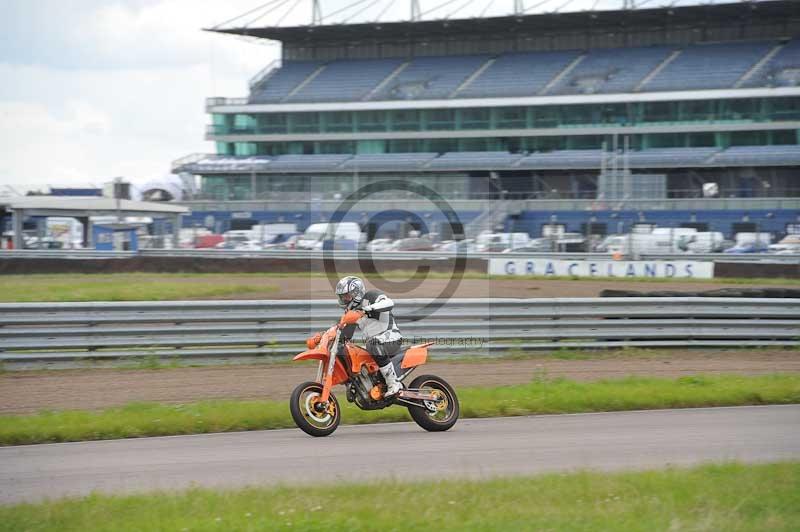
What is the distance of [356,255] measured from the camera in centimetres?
3250

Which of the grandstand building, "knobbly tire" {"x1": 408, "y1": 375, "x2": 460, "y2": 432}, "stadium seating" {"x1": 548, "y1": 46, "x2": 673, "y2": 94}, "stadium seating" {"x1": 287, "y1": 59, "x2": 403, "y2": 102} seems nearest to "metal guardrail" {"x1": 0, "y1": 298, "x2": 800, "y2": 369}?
"knobbly tire" {"x1": 408, "y1": 375, "x2": 460, "y2": 432}

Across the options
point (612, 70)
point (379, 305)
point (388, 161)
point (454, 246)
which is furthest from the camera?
point (388, 161)

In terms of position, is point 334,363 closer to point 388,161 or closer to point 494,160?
point 494,160

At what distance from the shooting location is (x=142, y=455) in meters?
8.56

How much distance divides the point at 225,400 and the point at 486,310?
512 centimetres

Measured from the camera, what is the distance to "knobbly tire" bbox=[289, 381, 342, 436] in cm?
902

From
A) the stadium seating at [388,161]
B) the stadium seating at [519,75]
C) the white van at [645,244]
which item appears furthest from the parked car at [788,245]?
the stadium seating at [519,75]

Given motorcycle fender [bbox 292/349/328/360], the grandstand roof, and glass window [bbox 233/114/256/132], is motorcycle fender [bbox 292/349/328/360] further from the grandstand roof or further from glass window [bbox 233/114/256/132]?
glass window [bbox 233/114/256/132]

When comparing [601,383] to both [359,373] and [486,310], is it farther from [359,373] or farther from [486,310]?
[359,373]

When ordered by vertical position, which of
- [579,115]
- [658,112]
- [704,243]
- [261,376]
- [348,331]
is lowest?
[261,376]

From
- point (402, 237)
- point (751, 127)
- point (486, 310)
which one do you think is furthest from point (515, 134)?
point (486, 310)

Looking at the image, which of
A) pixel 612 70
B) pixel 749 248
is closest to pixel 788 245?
pixel 749 248

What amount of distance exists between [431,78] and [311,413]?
184 feet

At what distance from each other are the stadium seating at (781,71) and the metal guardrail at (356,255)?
88.0 ft
